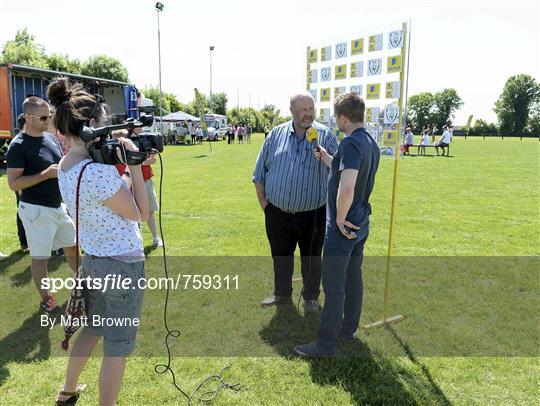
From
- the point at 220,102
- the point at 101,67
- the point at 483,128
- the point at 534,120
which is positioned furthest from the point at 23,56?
the point at 534,120

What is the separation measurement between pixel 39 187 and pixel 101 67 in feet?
151

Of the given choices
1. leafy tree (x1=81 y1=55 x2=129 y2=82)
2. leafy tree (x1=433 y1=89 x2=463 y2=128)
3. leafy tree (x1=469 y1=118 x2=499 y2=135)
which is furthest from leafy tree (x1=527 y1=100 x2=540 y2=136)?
leafy tree (x1=81 y1=55 x2=129 y2=82)

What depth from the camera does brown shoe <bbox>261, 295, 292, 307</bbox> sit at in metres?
4.18

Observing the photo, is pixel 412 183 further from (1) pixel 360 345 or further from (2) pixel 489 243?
(1) pixel 360 345

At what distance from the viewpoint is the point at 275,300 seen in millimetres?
4230

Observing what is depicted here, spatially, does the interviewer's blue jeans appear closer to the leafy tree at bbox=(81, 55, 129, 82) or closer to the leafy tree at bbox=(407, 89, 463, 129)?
the leafy tree at bbox=(81, 55, 129, 82)

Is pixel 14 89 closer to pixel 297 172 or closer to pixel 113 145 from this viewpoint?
pixel 297 172

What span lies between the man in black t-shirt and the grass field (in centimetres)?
65

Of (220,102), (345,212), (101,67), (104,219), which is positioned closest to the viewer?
(104,219)

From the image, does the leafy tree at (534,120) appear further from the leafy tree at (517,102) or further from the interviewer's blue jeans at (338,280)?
the interviewer's blue jeans at (338,280)

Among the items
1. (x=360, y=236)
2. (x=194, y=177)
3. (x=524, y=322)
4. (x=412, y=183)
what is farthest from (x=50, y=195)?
(x=412, y=183)

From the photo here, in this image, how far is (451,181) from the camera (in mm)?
12539

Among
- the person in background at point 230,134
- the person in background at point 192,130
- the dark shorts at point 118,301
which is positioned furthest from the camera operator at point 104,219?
the person in background at point 230,134

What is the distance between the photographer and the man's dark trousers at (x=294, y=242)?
397 centimetres
